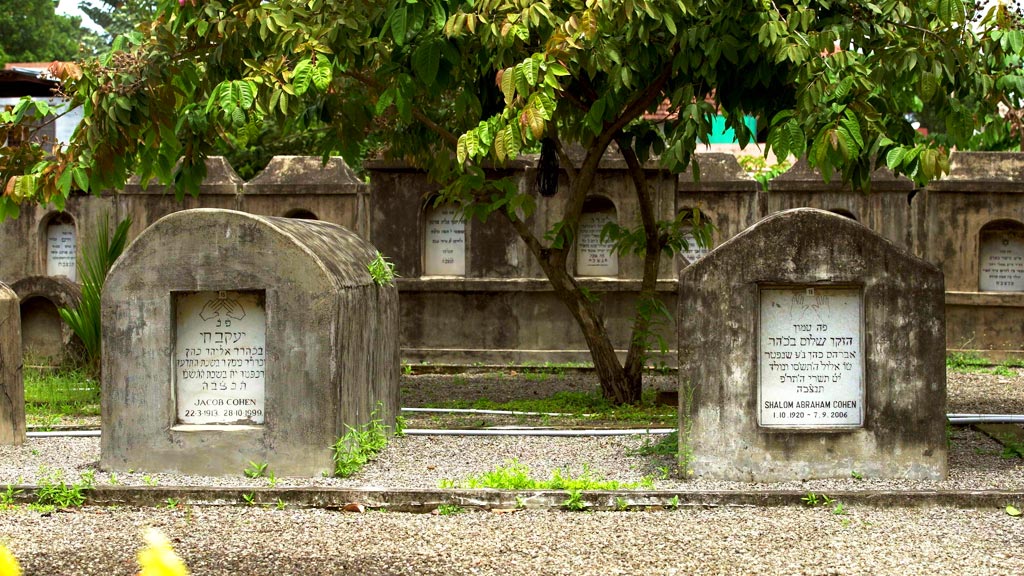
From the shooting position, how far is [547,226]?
44.8 ft

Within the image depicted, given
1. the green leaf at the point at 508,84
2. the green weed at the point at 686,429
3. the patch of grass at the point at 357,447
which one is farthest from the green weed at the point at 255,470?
the green leaf at the point at 508,84

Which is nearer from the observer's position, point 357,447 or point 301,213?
point 357,447

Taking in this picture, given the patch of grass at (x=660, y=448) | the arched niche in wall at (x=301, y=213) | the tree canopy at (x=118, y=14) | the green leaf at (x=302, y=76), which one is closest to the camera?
the patch of grass at (x=660, y=448)

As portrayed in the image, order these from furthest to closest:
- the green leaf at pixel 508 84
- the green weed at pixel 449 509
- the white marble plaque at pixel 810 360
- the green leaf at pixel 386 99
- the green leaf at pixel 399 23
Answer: the green leaf at pixel 386 99
the green leaf at pixel 399 23
the green leaf at pixel 508 84
the white marble plaque at pixel 810 360
the green weed at pixel 449 509

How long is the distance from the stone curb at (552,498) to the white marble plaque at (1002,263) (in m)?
9.35

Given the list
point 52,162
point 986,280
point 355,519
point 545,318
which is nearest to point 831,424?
point 355,519

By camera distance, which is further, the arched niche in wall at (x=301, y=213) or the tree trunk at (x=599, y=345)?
the arched niche in wall at (x=301, y=213)

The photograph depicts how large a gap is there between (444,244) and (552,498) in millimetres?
8243

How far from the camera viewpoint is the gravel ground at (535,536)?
4.91m

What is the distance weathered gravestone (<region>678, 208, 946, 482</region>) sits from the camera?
6684mm

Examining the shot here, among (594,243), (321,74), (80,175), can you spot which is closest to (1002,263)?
(594,243)

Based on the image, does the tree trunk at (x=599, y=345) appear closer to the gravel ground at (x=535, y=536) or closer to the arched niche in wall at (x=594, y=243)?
the gravel ground at (x=535, y=536)

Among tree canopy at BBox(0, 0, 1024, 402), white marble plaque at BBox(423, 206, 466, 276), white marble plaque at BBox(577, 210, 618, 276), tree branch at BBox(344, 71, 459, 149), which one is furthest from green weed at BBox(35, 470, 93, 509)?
white marble plaque at BBox(577, 210, 618, 276)

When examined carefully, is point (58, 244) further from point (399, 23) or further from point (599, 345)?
point (399, 23)
